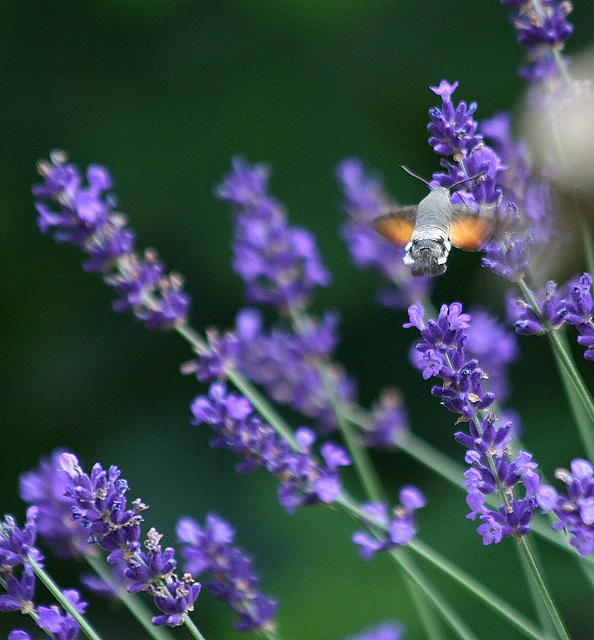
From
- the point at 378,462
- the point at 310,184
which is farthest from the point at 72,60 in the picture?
the point at 378,462

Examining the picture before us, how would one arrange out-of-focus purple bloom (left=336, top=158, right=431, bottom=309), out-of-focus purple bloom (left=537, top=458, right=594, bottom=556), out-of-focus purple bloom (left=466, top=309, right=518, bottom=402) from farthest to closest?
out-of-focus purple bloom (left=336, top=158, right=431, bottom=309) < out-of-focus purple bloom (left=466, top=309, right=518, bottom=402) < out-of-focus purple bloom (left=537, top=458, right=594, bottom=556)

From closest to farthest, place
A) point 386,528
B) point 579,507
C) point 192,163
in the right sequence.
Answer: point 579,507
point 386,528
point 192,163

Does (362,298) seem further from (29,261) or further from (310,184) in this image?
(29,261)

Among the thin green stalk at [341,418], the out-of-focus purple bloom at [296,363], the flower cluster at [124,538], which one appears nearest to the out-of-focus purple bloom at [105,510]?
the flower cluster at [124,538]

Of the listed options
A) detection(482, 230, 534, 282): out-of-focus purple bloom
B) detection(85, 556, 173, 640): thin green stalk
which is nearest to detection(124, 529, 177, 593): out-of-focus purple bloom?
detection(85, 556, 173, 640): thin green stalk

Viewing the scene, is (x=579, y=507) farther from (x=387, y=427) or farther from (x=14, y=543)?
(x=387, y=427)

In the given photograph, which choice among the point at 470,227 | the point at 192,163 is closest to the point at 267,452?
the point at 470,227

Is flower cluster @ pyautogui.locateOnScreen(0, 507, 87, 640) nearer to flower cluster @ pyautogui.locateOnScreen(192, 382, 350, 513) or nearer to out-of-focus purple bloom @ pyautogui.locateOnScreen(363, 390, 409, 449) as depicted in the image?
flower cluster @ pyautogui.locateOnScreen(192, 382, 350, 513)
